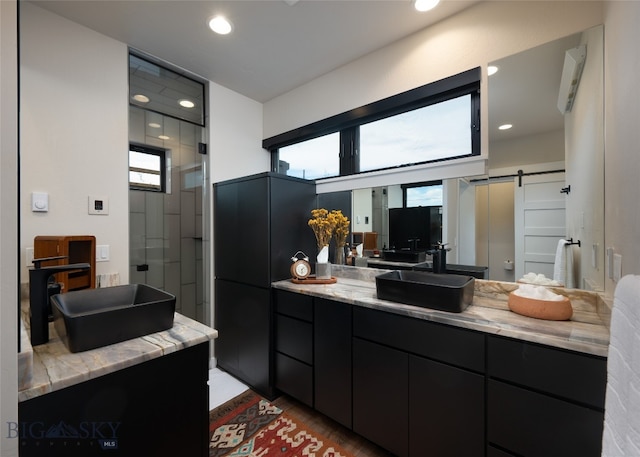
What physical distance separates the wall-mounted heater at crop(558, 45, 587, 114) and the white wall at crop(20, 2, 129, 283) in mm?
2946

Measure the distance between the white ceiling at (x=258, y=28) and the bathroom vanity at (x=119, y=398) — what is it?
2.01 meters

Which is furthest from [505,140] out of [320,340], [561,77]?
[320,340]

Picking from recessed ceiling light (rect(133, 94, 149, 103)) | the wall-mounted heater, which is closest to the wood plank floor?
the wall-mounted heater

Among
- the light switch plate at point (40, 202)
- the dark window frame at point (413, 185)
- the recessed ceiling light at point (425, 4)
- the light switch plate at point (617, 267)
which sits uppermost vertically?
the recessed ceiling light at point (425, 4)

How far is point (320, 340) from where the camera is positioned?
6.20 ft

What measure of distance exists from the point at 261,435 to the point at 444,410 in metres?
1.18

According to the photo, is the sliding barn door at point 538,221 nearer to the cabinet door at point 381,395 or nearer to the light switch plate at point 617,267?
the light switch plate at point 617,267

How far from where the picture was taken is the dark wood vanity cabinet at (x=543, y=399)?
1.03m

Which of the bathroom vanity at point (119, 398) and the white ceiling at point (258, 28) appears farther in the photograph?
the white ceiling at point (258, 28)

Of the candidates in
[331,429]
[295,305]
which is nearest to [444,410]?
[331,429]

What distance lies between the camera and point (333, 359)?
1.82 metres

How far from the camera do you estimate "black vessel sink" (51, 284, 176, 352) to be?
3.28 ft

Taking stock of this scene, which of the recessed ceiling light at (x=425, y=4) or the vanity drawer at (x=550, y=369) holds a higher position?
the recessed ceiling light at (x=425, y=4)

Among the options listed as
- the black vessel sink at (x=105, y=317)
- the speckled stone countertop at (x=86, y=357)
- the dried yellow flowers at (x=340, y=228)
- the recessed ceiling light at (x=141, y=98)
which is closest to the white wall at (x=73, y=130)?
the recessed ceiling light at (x=141, y=98)
